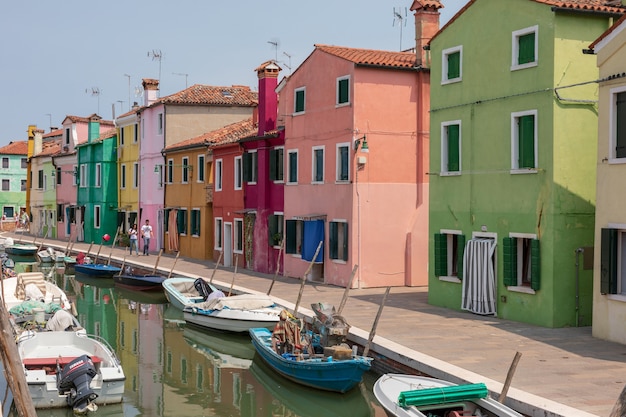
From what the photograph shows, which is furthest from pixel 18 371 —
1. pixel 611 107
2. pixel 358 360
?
pixel 611 107

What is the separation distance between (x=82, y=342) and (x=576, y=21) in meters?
13.4

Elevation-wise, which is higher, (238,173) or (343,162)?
(343,162)

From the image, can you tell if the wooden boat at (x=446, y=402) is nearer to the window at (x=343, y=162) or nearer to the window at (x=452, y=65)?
the window at (x=452, y=65)

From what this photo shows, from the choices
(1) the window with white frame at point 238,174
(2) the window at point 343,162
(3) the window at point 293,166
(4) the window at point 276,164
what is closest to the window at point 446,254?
(2) the window at point 343,162

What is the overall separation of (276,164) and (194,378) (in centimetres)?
1555

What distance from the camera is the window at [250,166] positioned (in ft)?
113

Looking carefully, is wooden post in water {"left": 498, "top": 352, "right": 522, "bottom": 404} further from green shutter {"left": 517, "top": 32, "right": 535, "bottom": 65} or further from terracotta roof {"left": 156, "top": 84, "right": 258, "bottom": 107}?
terracotta roof {"left": 156, "top": 84, "right": 258, "bottom": 107}

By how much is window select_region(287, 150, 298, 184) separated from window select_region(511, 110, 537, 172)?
481 inches

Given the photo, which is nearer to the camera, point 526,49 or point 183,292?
point 526,49

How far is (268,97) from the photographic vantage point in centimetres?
3369

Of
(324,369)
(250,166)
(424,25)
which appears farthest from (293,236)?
(324,369)

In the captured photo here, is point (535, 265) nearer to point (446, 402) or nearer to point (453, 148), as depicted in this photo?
point (453, 148)

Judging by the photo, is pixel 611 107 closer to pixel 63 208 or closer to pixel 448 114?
pixel 448 114

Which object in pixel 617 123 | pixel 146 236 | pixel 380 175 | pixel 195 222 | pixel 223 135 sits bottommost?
pixel 146 236
